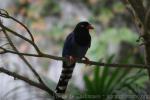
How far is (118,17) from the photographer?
25.3ft

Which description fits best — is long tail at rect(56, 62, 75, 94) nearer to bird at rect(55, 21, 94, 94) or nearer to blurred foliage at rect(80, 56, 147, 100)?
bird at rect(55, 21, 94, 94)

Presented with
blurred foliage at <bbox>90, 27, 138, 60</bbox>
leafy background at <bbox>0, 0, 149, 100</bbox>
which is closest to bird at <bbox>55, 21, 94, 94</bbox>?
leafy background at <bbox>0, 0, 149, 100</bbox>

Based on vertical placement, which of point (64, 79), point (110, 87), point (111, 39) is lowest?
point (111, 39)

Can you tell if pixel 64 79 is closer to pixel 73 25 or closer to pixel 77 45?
pixel 77 45

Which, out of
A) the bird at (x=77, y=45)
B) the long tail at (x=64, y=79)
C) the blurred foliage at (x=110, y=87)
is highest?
the bird at (x=77, y=45)

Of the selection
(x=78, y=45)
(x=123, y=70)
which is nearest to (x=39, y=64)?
(x=123, y=70)

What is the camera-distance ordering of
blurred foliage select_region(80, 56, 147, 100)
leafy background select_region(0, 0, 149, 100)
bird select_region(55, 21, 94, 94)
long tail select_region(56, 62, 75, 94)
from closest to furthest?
1. long tail select_region(56, 62, 75, 94)
2. bird select_region(55, 21, 94, 94)
3. blurred foliage select_region(80, 56, 147, 100)
4. leafy background select_region(0, 0, 149, 100)

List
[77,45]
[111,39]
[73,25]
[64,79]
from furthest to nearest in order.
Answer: [73,25], [111,39], [77,45], [64,79]

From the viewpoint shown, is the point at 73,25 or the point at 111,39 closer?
the point at 111,39

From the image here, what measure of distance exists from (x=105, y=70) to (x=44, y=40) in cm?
442

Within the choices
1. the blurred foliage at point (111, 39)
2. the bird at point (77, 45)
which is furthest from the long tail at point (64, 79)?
the blurred foliage at point (111, 39)

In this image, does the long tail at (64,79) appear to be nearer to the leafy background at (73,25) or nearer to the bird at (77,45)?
the bird at (77,45)

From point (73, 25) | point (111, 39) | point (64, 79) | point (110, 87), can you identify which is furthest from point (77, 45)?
point (73, 25)

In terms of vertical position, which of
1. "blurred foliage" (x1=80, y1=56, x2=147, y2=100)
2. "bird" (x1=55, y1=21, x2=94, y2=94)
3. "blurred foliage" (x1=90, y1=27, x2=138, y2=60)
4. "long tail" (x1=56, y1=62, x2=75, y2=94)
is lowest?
"blurred foliage" (x1=90, y1=27, x2=138, y2=60)
